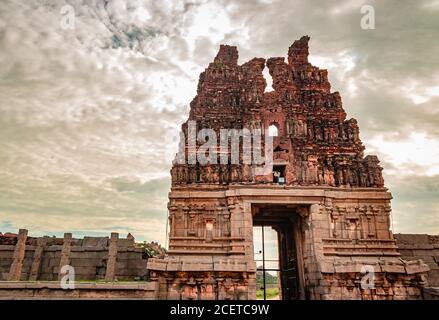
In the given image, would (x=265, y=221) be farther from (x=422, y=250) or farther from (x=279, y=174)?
(x=422, y=250)

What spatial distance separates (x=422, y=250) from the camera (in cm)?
1897

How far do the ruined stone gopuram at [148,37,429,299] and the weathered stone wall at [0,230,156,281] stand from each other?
5.54m

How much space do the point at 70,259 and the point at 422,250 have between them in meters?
20.4

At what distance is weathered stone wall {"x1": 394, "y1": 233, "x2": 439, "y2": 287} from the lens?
60.1ft

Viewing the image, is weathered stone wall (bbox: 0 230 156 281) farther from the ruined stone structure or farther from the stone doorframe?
the stone doorframe

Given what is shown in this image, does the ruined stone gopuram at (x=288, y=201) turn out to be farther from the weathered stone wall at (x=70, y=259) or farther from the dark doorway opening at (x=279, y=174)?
the weathered stone wall at (x=70, y=259)

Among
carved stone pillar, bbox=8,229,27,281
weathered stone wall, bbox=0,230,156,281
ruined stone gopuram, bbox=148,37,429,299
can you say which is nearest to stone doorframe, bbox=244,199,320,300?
ruined stone gopuram, bbox=148,37,429,299

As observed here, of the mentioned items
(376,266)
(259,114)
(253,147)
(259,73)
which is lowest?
(376,266)

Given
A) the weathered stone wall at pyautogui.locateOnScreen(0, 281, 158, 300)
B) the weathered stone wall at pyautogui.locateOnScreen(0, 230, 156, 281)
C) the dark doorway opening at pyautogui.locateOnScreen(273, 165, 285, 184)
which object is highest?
the dark doorway opening at pyautogui.locateOnScreen(273, 165, 285, 184)

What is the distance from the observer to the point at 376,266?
47.4 ft
